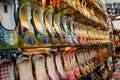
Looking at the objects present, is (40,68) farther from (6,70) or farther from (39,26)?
(6,70)

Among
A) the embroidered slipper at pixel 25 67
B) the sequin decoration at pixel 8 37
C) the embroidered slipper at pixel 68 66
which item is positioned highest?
the sequin decoration at pixel 8 37

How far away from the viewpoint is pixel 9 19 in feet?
4.35

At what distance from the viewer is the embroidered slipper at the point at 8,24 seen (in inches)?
46.3

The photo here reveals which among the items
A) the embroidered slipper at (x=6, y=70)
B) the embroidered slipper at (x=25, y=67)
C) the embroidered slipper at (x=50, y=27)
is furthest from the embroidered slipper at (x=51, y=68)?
the embroidered slipper at (x=6, y=70)

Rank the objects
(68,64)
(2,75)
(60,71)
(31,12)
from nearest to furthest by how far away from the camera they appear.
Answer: (2,75) → (31,12) → (60,71) → (68,64)

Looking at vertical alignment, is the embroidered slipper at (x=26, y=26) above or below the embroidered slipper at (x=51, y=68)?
above

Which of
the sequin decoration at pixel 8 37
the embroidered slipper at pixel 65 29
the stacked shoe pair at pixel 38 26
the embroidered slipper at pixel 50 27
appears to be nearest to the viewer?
the sequin decoration at pixel 8 37

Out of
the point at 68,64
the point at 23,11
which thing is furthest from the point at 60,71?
the point at 23,11

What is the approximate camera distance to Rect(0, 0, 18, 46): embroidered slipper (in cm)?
118

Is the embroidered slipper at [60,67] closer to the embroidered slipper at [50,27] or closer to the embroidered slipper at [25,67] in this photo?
the embroidered slipper at [50,27]

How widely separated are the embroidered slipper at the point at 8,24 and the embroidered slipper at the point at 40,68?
12.8 inches

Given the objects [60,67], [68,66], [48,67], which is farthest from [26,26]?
[68,66]

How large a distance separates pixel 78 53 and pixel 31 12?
147 centimetres

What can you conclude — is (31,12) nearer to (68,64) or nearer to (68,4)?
(68,4)
